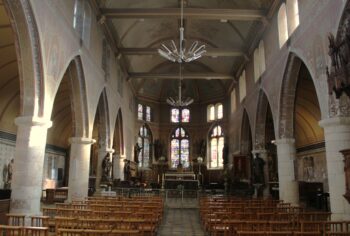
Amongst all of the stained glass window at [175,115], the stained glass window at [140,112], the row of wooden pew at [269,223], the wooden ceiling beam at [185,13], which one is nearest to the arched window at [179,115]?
the stained glass window at [175,115]

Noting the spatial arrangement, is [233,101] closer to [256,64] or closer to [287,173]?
[256,64]

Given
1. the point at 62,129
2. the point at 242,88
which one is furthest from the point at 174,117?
the point at 62,129

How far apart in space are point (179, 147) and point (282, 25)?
22148 mm

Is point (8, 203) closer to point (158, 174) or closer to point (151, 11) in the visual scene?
point (151, 11)

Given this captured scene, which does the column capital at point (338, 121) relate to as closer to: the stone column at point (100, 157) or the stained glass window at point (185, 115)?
the stone column at point (100, 157)

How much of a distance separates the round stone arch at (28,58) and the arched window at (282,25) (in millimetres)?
11424

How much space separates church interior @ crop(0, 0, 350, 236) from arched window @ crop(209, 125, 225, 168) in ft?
0.50

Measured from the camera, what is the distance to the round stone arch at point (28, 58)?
401 inches

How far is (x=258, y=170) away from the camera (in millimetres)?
20469

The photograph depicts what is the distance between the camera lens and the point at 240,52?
2348 centimetres

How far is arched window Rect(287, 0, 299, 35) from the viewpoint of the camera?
49.3 feet

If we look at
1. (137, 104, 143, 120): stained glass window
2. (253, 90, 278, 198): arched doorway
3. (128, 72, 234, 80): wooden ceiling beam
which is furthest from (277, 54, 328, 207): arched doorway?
(137, 104, 143, 120): stained glass window

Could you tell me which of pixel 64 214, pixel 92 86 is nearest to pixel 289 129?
pixel 92 86

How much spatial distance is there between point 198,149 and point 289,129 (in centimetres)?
1993
